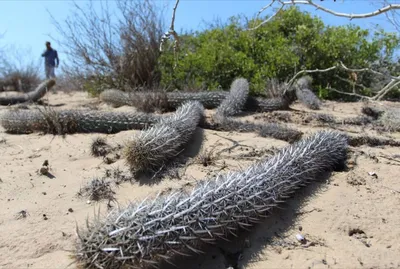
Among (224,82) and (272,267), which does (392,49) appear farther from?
(272,267)

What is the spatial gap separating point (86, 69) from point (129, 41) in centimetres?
133

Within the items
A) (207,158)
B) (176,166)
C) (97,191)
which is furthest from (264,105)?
(97,191)

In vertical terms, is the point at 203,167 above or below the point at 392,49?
below

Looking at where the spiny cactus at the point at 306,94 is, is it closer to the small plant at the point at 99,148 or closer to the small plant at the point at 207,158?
the small plant at the point at 207,158

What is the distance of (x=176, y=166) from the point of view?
4.13m

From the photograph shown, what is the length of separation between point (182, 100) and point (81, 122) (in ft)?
6.05

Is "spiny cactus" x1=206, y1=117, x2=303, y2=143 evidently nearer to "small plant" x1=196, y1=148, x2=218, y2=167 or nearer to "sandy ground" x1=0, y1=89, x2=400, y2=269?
"sandy ground" x1=0, y1=89, x2=400, y2=269

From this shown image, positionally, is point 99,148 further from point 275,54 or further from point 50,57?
point 50,57

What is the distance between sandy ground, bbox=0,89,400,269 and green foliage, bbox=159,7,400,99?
382 cm

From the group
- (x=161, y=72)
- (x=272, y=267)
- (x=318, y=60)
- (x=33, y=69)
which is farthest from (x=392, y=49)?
(x=33, y=69)

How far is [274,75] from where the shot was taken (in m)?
8.35

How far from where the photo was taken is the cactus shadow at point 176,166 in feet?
12.6

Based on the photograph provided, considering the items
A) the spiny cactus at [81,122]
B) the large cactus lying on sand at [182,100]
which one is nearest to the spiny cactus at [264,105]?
the large cactus lying on sand at [182,100]

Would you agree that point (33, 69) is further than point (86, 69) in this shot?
Yes
